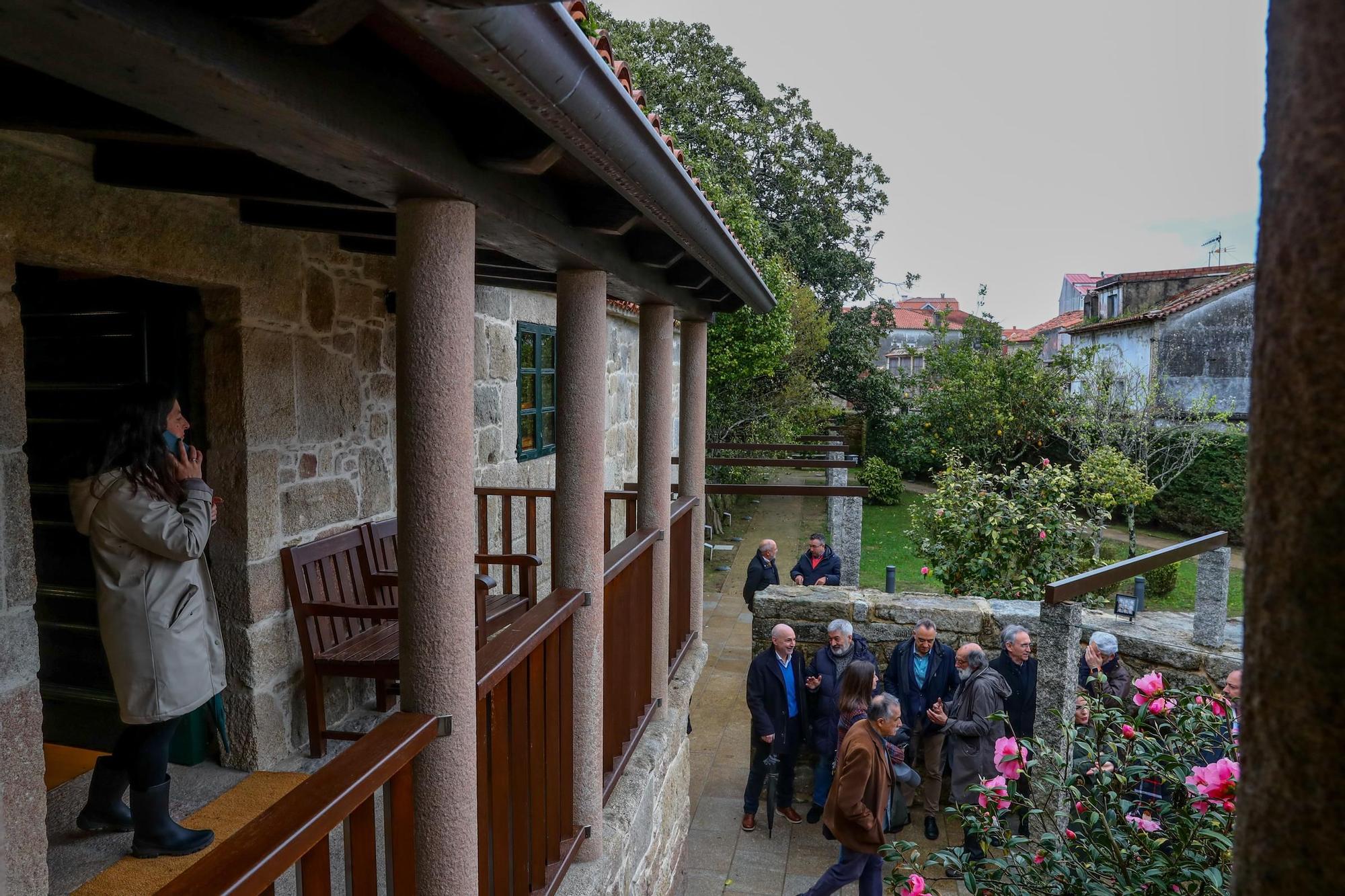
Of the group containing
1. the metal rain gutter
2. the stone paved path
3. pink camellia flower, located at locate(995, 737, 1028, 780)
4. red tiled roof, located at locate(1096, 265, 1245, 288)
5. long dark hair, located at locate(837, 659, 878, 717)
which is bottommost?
the stone paved path

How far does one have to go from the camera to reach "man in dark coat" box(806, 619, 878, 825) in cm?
638

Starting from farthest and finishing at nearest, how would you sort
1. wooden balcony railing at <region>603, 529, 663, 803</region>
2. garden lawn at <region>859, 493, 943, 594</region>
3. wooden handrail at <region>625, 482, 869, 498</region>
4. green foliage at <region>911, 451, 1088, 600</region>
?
1. garden lawn at <region>859, 493, 943, 594</region>
2. green foliage at <region>911, 451, 1088, 600</region>
3. wooden handrail at <region>625, 482, 869, 498</region>
4. wooden balcony railing at <region>603, 529, 663, 803</region>

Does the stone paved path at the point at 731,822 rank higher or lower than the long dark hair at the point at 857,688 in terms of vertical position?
lower

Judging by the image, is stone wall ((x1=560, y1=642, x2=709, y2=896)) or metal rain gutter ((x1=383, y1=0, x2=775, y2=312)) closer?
metal rain gutter ((x1=383, y1=0, x2=775, y2=312))

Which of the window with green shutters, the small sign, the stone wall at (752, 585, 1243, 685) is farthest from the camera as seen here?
the small sign

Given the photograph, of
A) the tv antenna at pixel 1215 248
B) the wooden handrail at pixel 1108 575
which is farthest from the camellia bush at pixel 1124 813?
the tv antenna at pixel 1215 248

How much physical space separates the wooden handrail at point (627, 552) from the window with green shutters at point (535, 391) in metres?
2.07

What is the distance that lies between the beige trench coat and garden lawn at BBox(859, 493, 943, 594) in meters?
8.62

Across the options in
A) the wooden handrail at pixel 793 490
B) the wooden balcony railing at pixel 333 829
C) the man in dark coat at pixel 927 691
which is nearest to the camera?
the wooden balcony railing at pixel 333 829

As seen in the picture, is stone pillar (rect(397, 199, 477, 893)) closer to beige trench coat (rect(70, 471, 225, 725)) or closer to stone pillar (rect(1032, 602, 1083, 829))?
beige trench coat (rect(70, 471, 225, 725))

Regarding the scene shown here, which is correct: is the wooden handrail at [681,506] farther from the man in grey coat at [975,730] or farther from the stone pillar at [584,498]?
the man in grey coat at [975,730]

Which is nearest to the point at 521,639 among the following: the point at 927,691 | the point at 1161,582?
the point at 927,691

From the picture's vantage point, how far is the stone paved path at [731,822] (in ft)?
18.6

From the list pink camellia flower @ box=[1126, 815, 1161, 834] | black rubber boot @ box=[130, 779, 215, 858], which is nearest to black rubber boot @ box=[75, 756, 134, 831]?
black rubber boot @ box=[130, 779, 215, 858]
